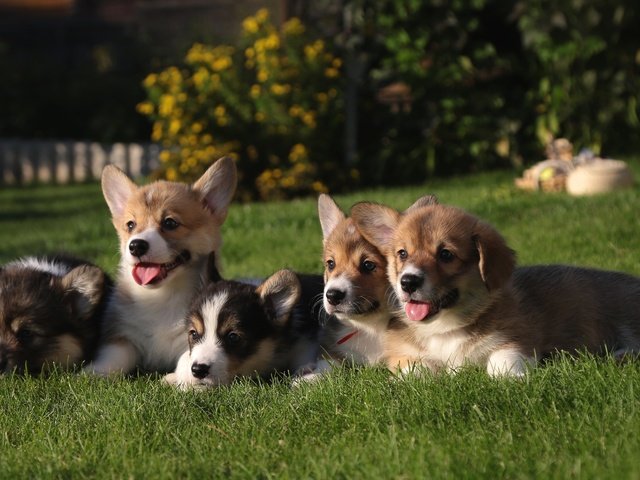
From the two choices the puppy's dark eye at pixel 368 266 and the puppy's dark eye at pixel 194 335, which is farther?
the puppy's dark eye at pixel 194 335

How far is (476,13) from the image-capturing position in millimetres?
12297

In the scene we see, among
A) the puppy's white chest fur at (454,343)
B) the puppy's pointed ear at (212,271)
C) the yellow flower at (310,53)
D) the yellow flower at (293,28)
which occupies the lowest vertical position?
the puppy's white chest fur at (454,343)

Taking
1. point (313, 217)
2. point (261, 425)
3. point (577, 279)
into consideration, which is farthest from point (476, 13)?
point (261, 425)

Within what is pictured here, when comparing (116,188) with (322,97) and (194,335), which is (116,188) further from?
(322,97)

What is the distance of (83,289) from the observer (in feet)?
17.3

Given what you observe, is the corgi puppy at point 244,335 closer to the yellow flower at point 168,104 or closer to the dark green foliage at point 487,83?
the dark green foliage at point 487,83

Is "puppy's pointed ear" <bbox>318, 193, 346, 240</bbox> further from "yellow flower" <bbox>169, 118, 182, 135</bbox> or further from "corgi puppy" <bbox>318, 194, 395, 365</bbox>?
"yellow flower" <bbox>169, 118, 182, 135</bbox>

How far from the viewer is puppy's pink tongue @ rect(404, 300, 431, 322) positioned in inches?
166

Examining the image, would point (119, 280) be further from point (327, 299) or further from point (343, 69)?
point (343, 69)

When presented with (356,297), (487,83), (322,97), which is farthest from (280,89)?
(356,297)

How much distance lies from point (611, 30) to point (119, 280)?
777 centimetres

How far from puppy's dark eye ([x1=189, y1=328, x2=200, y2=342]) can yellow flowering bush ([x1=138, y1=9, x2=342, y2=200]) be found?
23.7ft

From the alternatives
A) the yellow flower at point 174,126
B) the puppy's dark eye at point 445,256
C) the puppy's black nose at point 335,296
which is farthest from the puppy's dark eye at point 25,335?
the yellow flower at point 174,126

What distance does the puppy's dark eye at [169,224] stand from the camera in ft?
16.6
